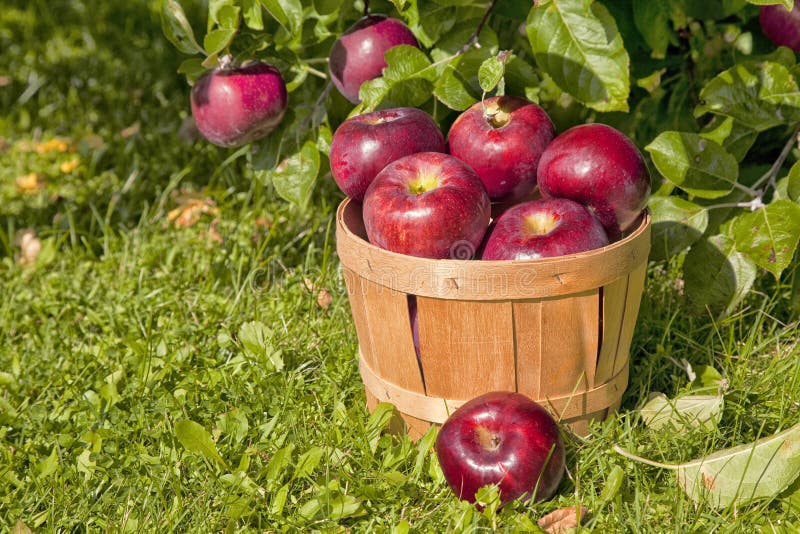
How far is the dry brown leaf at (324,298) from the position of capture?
2566 millimetres

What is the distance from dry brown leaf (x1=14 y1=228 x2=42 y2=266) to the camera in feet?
9.79

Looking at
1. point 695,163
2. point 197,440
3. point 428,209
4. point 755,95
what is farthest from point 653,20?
point 197,440

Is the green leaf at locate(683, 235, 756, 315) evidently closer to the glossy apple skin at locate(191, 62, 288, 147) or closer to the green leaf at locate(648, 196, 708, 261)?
the green leaf at locate(648, 196, 708, 261)

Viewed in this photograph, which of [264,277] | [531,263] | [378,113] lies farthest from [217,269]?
[531,263]

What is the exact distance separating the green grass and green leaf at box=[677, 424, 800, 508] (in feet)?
0.10

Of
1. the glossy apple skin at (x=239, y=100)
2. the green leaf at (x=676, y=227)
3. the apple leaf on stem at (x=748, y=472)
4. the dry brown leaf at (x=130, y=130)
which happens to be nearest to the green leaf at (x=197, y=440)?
the glossy apple skin at (x=239, y=100)

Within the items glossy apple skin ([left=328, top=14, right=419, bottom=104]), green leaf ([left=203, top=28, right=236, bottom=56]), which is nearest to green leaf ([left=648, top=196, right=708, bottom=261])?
glossy apple skin ([left=328, top=14, right=419, bottom=104])

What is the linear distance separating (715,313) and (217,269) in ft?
4.72

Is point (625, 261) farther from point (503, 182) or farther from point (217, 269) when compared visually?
point (217, 269)

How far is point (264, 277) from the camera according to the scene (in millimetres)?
2807

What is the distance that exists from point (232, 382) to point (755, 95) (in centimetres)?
148

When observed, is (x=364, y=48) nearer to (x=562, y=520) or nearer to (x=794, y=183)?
(x=794, y=183)

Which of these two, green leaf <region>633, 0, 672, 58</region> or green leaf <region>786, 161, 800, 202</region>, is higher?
green leaf <region>633, 0, 672, 58</region>

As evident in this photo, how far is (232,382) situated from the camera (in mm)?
2246
